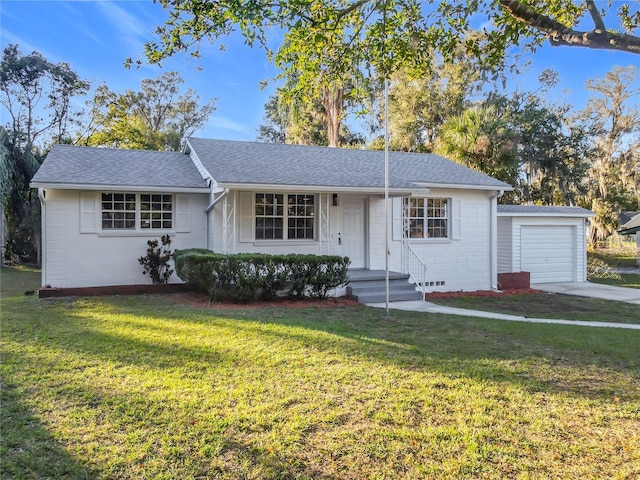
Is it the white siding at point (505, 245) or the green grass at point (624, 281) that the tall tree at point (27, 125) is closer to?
the white siding at point (505, 245)

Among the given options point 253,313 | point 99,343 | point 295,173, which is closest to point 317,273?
point 253,313

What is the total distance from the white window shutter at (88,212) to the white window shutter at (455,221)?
9.84 m

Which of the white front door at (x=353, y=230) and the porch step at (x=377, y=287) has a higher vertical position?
the white front door at (x=353, y=230)

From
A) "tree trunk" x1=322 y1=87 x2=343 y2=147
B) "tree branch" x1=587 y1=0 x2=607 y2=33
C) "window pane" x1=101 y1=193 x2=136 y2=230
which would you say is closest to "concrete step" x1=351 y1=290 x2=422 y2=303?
"window pane" x1=101 y1=193 x2=136 y2=230

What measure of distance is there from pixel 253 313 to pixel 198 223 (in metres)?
4.65

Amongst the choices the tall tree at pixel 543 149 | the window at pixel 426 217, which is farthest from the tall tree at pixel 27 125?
the tall tree at pixel 543 149

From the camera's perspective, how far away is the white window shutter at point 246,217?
460 inches

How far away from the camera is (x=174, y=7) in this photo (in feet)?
18.2

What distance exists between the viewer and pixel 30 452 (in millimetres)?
3156

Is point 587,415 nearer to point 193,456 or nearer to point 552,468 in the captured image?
point 552,468

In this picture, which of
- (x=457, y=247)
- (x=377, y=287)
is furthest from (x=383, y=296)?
(x=457, y=247)

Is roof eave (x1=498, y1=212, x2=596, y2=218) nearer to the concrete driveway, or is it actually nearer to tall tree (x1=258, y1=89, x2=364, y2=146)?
the concrete driveway

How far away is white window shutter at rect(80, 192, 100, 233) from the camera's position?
11.1 metres

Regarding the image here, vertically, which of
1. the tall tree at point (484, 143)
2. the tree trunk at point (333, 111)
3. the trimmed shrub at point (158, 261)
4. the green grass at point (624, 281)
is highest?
the tree trunk at point (333, 111)
